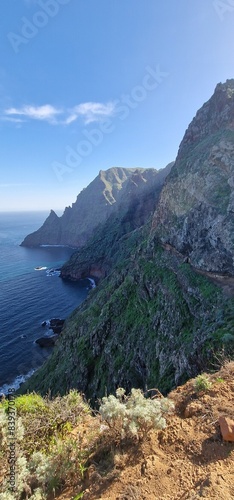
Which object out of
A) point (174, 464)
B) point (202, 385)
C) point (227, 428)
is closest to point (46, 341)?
point (202, 385)

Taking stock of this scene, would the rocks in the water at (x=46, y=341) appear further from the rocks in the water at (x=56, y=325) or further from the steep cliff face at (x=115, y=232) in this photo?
the steep cliff face at (x=115, y=232)

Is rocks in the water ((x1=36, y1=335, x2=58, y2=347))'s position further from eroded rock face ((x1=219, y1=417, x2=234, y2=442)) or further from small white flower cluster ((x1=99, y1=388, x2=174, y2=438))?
eroded rock face ((x1=219, y1=417, x2=234, y2=442))

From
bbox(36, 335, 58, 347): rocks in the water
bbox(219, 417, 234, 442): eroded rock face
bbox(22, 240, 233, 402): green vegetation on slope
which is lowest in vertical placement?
bbox(36, 335, 58, 347): rocks in the water

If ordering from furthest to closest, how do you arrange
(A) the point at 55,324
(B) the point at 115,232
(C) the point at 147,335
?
1. (B) the point at 115,232
2. (A) the point at 55,324
3. (C) the point at 147,335

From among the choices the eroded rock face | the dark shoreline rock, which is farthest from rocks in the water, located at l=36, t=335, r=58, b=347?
the eroded rock face

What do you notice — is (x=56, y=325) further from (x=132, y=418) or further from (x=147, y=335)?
(x=132, y=418)

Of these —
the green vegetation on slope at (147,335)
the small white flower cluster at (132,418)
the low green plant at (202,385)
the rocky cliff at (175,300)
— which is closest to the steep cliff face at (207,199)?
the rocky cliff at (175,300)

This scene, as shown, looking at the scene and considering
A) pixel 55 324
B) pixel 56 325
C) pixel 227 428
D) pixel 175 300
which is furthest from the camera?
pixel 55 324
